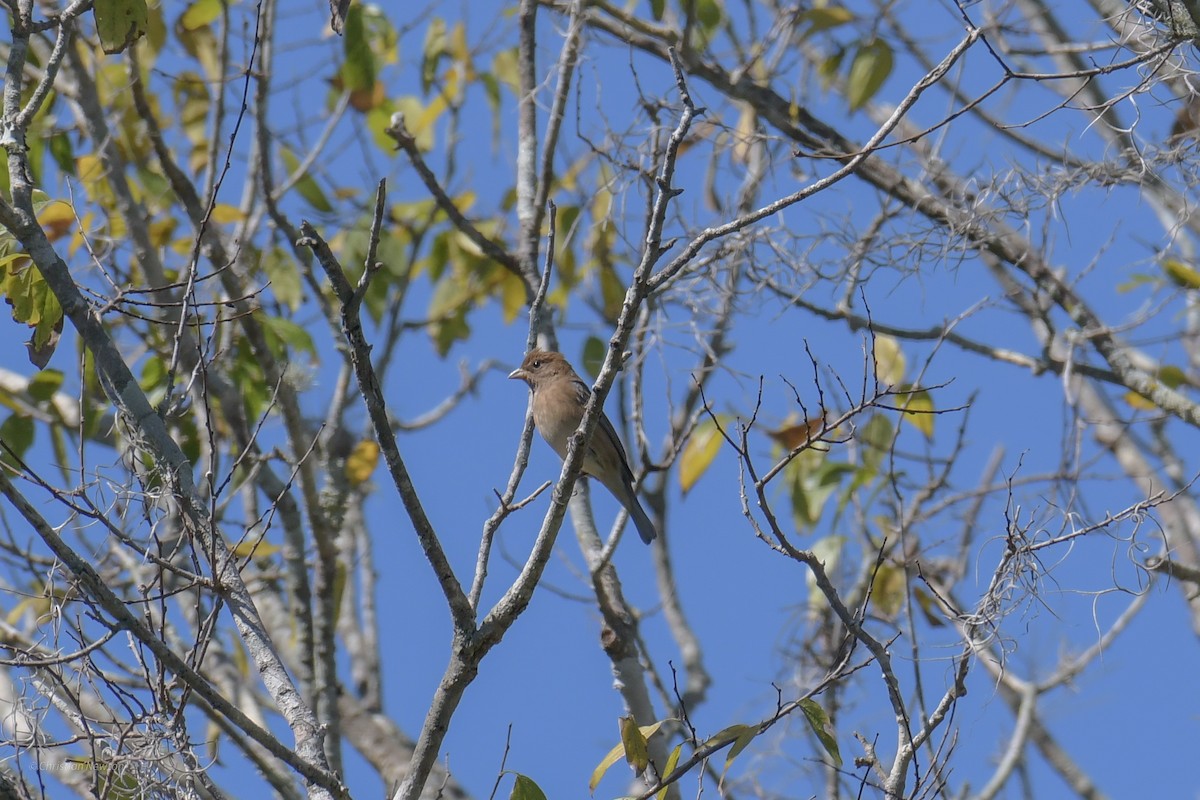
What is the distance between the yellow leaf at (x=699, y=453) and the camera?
6.09 meters

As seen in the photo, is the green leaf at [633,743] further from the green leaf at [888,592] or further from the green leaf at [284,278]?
the green leaf at [284,278]

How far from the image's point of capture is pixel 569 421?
7141 mm

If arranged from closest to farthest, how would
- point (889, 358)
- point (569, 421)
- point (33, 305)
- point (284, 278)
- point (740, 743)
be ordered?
1. point (740, 743)
2. point (33, 305)
3. point (889, 358)
4. point (284, 278)
5. point (569, 421)

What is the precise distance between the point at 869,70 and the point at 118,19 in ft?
10.7

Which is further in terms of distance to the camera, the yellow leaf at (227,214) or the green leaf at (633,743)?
the yellow leaf at (227,214)

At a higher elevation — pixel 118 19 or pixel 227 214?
pixel 227 214

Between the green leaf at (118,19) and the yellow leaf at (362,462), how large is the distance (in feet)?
12.1

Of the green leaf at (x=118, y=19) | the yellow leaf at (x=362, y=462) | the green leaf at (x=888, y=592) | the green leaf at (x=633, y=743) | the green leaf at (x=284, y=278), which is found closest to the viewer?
the green leaf at (x=633, y=743)

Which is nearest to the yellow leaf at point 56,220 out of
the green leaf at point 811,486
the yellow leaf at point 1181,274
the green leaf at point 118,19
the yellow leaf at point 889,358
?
the green leaf at point 118,19

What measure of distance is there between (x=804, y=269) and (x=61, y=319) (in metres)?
3.33

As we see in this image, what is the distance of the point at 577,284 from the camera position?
26.0 feet

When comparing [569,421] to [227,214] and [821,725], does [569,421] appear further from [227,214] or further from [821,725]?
[821,725]

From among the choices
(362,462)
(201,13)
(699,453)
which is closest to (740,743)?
(699,453)

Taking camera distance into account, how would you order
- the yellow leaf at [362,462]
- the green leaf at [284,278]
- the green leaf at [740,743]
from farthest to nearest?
the yellow leaf at [362,462], the green leaf at [284,278], the green leaf at [740,743]
